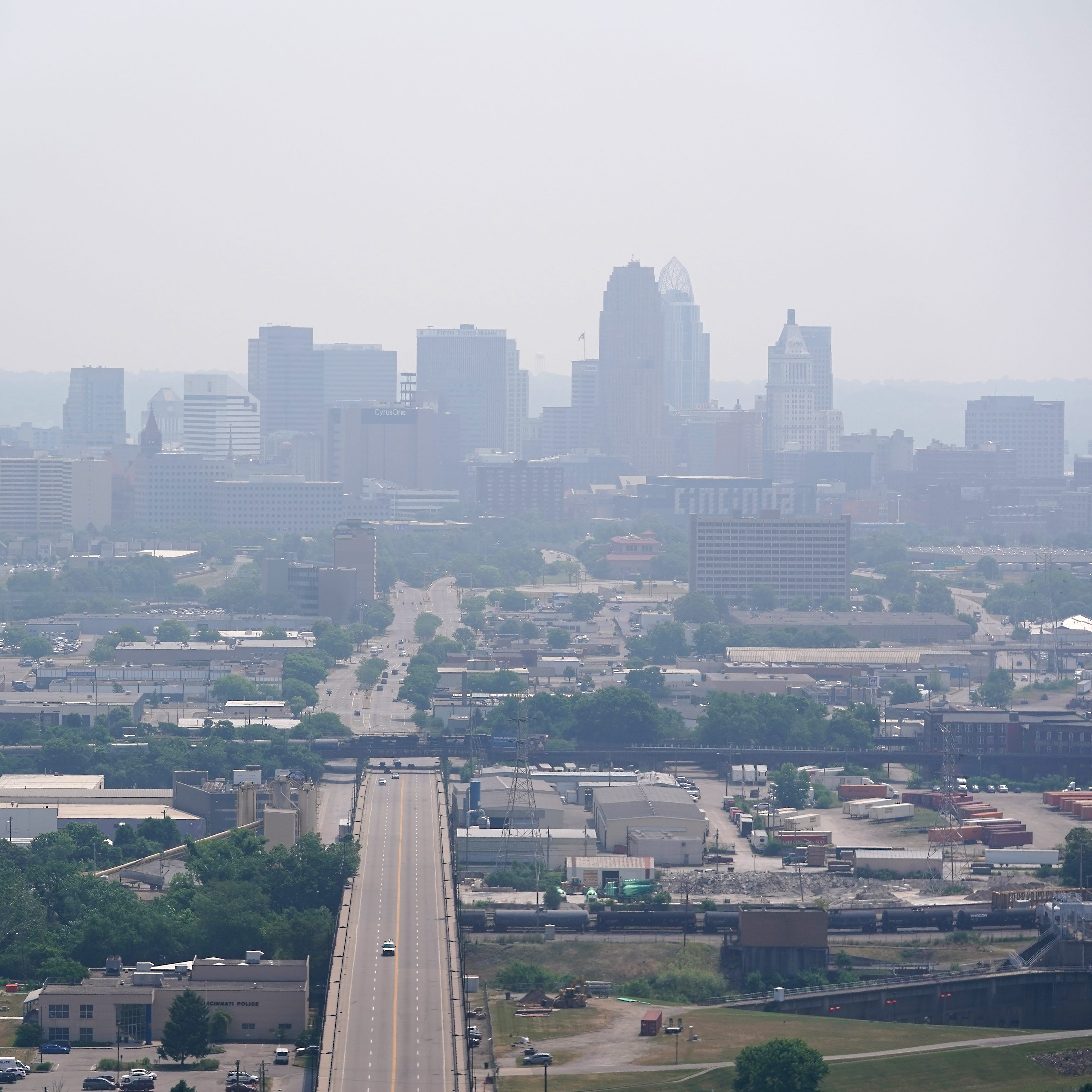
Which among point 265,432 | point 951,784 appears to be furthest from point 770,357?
point 951,784

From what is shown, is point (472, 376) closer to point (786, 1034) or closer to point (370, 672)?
point (370, 672)

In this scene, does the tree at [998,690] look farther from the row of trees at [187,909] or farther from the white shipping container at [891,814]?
the row of trees at [187,909]

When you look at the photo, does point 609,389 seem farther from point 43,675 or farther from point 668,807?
point 668,807

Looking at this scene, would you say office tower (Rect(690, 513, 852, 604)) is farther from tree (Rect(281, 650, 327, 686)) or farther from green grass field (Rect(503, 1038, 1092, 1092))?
green grass field (Rect(503, 1038, 1092, 1092))

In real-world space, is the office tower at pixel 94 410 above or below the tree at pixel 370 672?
above

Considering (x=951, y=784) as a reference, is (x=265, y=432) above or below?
above

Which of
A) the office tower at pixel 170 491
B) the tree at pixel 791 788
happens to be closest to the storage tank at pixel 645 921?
the tree at pixel 791 788
